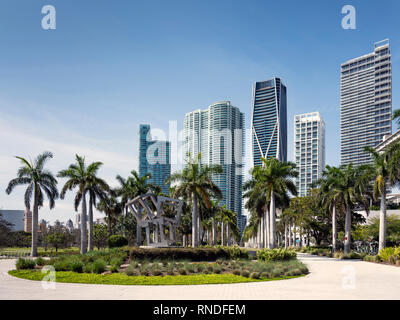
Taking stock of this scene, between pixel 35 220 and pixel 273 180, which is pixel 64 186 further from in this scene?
pixel 273 180

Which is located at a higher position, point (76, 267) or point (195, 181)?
point (195, 181)

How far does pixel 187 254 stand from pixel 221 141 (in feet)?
349

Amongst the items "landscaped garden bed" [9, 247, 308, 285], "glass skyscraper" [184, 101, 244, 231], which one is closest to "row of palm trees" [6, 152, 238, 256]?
"landscaped garden bed" [9, 247, 308, 285]

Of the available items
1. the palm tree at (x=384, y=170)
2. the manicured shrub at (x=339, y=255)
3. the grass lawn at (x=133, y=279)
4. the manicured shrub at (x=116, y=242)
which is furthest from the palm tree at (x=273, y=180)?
the grass lawn at (x=133, y=279)

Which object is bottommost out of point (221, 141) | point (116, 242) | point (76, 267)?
point (116, 242)

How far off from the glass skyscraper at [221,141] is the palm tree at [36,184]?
304 ft

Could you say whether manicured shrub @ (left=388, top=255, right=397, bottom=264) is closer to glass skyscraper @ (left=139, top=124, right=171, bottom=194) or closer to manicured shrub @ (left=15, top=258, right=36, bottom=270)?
manicured shrub @ (left=15, top=258, right=36, bottom=270)

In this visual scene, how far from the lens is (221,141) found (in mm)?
132250

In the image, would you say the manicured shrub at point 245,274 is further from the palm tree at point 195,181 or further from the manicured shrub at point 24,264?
the palm tree at point 195,181

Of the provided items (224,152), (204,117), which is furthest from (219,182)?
A: (204,117)

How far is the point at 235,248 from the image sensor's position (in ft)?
96.0

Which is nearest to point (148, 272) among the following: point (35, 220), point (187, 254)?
point (187, 254)
